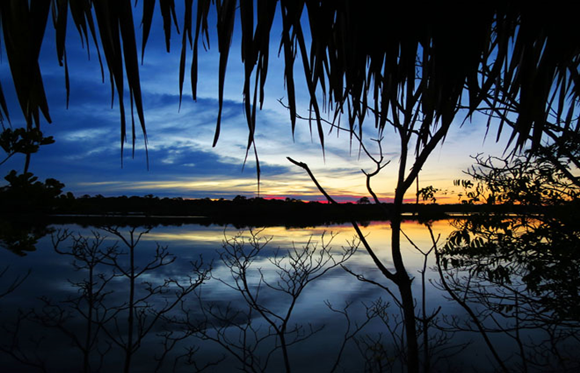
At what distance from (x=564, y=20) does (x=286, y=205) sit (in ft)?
153

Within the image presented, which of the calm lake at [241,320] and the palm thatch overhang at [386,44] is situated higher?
the palm thatch overhang at [386,44]

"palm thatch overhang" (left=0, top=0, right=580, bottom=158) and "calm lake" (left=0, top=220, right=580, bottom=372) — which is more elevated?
"palm thatch overhang" (left=0, top=0, right=580, bottom=158)

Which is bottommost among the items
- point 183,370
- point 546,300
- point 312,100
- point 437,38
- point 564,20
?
point 183,370

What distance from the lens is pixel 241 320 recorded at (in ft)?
27.6

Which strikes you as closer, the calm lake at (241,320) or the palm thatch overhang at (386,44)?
the palm thatch overhang at (386,44)

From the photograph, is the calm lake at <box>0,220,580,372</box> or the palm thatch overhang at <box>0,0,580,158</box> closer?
the palm thatch overhang at <box>0,0,580,158</box>

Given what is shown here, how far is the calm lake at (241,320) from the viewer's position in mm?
2676

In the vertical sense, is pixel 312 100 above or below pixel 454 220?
above

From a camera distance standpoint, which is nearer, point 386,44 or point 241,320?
point 386,44

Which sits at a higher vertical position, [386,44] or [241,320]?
[386,44]

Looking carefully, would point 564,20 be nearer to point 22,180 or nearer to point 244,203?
point 22,180

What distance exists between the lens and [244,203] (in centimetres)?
4278

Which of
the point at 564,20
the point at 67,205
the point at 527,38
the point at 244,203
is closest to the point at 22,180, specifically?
the point at 67,205

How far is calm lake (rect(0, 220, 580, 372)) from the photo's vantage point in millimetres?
2676
